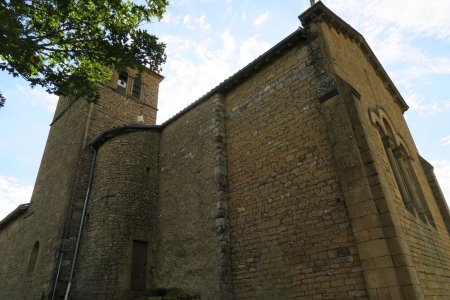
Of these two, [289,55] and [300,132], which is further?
[289,55]

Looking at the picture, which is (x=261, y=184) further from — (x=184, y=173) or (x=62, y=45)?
(x=62, y=45)

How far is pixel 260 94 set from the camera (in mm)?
8992

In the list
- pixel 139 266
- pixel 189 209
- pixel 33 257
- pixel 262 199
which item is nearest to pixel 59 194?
pixel 33 257

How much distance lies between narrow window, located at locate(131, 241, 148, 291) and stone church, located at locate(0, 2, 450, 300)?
0.03m

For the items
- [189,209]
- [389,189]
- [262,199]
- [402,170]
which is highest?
[402,170]

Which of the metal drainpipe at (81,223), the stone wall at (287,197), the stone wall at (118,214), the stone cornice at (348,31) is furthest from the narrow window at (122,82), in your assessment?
the stone cornice at (348,31)

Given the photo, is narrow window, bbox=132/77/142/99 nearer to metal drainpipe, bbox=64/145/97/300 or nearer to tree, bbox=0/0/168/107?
metal drainpipe, bbox=64/145/97/300

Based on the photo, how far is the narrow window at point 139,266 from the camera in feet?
31.4

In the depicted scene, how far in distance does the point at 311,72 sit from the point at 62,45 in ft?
20.1

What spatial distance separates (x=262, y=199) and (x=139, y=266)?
4.89 metres

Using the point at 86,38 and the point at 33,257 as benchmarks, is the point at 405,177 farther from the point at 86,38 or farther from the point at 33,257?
the point at 33,257

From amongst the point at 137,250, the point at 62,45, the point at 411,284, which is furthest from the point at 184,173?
the point at 411,284

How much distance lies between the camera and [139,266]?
9914 mm

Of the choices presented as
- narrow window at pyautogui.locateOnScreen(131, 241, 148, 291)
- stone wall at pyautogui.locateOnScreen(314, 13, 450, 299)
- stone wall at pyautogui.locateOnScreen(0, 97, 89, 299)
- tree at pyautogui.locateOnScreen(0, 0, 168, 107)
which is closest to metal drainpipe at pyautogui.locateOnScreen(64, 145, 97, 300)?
stone wall at pyautogui.locateOnScreen(0, 97, 89, 299)
